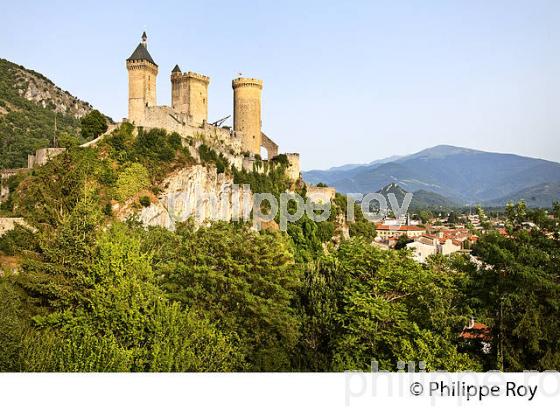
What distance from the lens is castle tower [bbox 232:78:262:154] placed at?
5525cm

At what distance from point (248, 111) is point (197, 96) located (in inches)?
296

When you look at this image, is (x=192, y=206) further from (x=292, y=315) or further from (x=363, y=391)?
(x=363, y=391)

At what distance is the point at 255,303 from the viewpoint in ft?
54.0

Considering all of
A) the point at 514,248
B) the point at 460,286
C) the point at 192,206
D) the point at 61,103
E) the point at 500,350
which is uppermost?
the point at 61,103

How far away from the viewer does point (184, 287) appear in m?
17.4

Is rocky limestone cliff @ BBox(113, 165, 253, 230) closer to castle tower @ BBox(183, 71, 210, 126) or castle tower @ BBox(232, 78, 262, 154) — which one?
castle tower @ BBox(183, 71, 210, 126)

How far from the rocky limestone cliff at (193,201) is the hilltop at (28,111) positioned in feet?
68.4

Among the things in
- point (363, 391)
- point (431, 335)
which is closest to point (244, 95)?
point (431, 335)

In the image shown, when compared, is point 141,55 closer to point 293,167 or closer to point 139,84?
point 139,84

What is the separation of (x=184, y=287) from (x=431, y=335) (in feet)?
24.0

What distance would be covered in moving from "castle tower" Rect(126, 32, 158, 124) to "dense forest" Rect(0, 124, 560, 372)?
79.4 feet

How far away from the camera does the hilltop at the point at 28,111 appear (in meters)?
62.9

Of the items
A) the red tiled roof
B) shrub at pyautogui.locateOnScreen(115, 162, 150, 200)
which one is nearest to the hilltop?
shrub at pyautogui.locateOnScreen(115, 162, 150, 200)

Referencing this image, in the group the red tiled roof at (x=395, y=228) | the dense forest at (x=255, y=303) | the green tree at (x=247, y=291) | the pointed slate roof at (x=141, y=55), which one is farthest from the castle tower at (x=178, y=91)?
the red tiled roof at (x=395, y=228)
